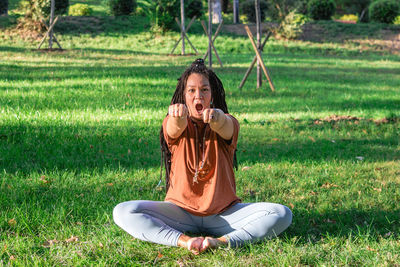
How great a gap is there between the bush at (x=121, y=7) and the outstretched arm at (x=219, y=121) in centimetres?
2629

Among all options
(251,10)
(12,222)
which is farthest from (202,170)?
(251,10)

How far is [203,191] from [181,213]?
24 cm

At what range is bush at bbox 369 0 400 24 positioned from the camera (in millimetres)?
31328

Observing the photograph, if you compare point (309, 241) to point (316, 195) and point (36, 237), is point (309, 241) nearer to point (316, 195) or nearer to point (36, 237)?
point (316, 195)

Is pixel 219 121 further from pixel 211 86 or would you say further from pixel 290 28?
pixel 290 28

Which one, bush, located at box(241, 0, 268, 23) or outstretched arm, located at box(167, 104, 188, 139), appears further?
bush, located at box(241, 0, 268, 23)

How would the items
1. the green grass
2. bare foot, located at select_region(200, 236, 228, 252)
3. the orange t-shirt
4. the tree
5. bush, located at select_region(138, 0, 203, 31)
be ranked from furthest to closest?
the tree, bush, located at select_region(138, 0, 203, 31), the orange t-shirt, the green grass, bare foot, located at select_region(200, 236, 228, 252)

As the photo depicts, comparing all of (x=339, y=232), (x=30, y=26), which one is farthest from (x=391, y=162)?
(x=30, y=26)

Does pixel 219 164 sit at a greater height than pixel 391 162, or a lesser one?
greater

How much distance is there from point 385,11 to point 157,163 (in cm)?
2971

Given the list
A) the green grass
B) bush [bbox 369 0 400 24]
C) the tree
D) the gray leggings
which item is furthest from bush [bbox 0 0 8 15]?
the gray leggings

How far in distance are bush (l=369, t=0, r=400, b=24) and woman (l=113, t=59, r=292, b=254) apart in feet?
101

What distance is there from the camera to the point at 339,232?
378cm

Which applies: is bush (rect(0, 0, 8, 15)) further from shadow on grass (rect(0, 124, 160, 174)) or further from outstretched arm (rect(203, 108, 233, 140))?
outstretched arm (rect(203, 108, 233, 140))
